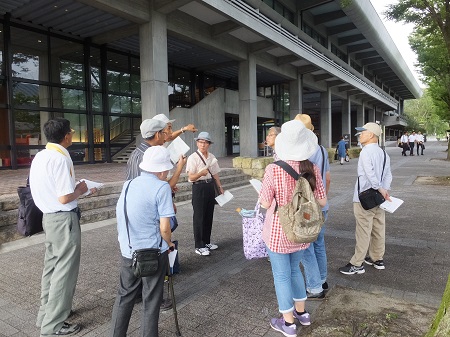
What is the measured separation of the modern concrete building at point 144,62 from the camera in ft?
39.9

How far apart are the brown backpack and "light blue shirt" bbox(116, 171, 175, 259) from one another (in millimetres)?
875

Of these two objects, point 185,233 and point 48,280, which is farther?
point 185,233

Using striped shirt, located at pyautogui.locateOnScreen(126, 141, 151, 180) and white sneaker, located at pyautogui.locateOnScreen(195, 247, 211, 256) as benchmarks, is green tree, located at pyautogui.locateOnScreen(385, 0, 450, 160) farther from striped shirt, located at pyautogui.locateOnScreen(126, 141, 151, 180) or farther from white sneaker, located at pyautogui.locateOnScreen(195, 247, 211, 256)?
striped shirt, located at pyautogui.locateOnScreen(126, 141, 151, 180)

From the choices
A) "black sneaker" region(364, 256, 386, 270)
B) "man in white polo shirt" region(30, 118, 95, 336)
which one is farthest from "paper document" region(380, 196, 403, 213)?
"man in white polo shirt" region(30, 118, 95, 336)

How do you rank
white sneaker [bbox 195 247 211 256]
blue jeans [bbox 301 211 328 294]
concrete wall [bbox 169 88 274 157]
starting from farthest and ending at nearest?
concrete wall [bbox 169 88 274 157] < white sneaker [bbox 195 247 211 256] < blue jeans [bbox 301 211 328 294]

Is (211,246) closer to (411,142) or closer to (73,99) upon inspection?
(73,99)

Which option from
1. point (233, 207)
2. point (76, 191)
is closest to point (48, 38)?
point (233, 207)

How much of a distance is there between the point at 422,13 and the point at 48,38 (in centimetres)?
1491

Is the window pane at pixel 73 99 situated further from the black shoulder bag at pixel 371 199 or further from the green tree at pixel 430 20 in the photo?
the black shoulder bag at pixel 371 199

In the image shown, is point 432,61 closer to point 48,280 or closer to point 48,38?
point 48,38

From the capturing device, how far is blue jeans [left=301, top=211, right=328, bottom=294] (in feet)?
10.9

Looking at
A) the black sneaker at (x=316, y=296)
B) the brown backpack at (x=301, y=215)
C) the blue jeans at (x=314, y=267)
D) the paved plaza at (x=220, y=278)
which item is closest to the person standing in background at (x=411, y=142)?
the paved plaza at (x=220, y=278)

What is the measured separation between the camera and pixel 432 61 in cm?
1995

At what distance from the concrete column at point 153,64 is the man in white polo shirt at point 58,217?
9100mm
